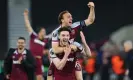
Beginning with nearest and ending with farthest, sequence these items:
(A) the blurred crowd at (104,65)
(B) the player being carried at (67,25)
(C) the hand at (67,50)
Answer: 1. (C) the hand at (67,50)
2. (B) the player being carried at (67,25)
3. (A) the blurred crowd at (104,65)

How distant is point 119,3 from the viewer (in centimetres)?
2450

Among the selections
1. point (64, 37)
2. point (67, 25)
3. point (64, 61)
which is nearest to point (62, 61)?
point (64, 61)

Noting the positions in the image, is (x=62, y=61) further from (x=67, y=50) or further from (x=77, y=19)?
(x=77, y=19)

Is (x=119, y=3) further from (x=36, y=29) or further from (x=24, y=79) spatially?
(x=24, y=79)

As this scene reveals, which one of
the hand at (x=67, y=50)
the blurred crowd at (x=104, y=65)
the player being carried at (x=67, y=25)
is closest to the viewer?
the hand at (x=67, y=50)

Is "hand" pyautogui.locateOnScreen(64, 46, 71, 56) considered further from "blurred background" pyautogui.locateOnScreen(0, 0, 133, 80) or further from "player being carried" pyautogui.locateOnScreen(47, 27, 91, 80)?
"blurred background" pyautogui.locateOnScreen(0, 0, 133, 80)

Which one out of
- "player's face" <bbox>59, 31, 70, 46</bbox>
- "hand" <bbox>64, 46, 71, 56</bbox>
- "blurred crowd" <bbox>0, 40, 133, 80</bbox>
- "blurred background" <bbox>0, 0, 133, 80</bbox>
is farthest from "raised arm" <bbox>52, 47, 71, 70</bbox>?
"blurred background" <bbox>0, 0, 133, 80</bbox>

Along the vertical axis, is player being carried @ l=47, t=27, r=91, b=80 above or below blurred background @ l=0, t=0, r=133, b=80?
below

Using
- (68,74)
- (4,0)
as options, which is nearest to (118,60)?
(4,0)

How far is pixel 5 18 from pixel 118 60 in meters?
4.89

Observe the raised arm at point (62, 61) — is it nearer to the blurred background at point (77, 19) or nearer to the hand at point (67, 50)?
the hand at point (67, 50)

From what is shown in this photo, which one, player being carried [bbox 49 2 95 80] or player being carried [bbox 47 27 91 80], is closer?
player being carried [bbox 47 27 91 80]

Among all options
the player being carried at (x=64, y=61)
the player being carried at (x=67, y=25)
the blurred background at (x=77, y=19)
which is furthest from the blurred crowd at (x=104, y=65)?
the player being carried at (x=64, y=61)

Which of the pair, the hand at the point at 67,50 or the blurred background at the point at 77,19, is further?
the blurred background at the point at 77,19
